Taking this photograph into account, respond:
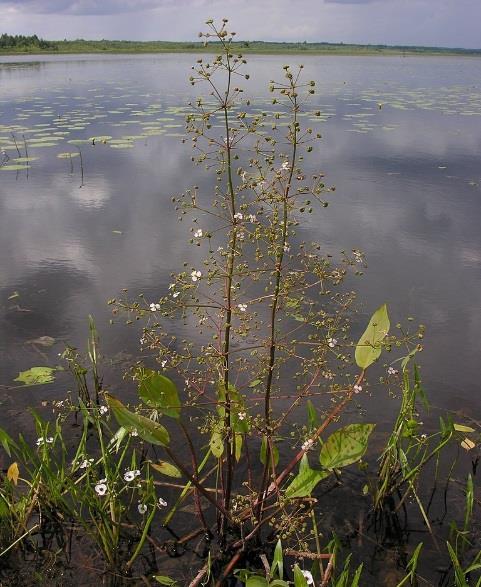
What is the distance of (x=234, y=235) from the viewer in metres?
1.96

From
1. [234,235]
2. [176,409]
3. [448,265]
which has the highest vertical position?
[234,235]

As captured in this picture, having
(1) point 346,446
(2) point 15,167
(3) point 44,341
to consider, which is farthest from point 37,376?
(2) point 15,167

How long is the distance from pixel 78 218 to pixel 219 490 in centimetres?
505

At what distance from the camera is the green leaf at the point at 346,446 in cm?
214

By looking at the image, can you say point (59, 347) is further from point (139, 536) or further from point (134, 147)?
Result: point (134, 147)

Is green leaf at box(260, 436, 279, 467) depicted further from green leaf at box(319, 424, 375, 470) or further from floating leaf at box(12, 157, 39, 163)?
floating leaf at box(12, 157, 39, 163)

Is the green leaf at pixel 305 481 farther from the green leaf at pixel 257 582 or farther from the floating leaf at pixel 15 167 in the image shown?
the floating leaf at pixel 15 167

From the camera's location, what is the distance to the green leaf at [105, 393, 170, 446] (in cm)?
184

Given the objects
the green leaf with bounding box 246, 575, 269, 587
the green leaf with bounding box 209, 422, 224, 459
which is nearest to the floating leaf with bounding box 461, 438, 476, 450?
the green leaf with bounding box 209, 422, 224, 459

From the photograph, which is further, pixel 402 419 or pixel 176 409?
pixel 402 419

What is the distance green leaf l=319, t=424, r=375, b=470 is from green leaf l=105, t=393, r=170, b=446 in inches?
27.7

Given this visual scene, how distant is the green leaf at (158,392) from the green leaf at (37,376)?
1.76m

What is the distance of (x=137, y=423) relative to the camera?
75.1 inches

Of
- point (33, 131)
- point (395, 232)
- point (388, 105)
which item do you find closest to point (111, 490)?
point (395, 232)
